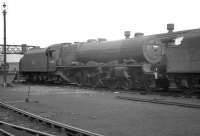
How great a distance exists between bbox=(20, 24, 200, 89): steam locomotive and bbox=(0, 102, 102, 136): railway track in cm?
850

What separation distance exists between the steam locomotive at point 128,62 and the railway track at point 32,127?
27.9 feet

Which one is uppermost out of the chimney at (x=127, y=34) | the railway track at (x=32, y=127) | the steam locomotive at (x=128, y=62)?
the chimney at (x=127, y=34)

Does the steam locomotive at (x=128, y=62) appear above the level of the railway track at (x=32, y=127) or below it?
above

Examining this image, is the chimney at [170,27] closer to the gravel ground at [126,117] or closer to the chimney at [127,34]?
the chimney at [127,34]

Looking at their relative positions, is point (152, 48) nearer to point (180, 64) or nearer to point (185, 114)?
point (180, 64)

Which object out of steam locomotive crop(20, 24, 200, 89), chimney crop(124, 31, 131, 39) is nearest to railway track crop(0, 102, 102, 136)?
steam locomotive crop(20, 24, 200, 89)

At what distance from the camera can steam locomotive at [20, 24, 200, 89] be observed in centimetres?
1716

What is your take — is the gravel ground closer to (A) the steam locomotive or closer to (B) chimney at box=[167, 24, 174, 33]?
(A) the steam locomotive

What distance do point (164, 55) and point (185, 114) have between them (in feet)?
27.2

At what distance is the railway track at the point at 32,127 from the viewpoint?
896 cm

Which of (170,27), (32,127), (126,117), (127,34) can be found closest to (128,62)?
(127,34)

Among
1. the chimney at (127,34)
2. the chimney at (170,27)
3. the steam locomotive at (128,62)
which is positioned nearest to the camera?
the steam locomotive at (128,62)

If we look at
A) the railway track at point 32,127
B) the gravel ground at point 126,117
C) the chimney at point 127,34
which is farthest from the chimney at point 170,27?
the railway track at point 32,127

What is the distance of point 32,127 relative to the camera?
1032cm
